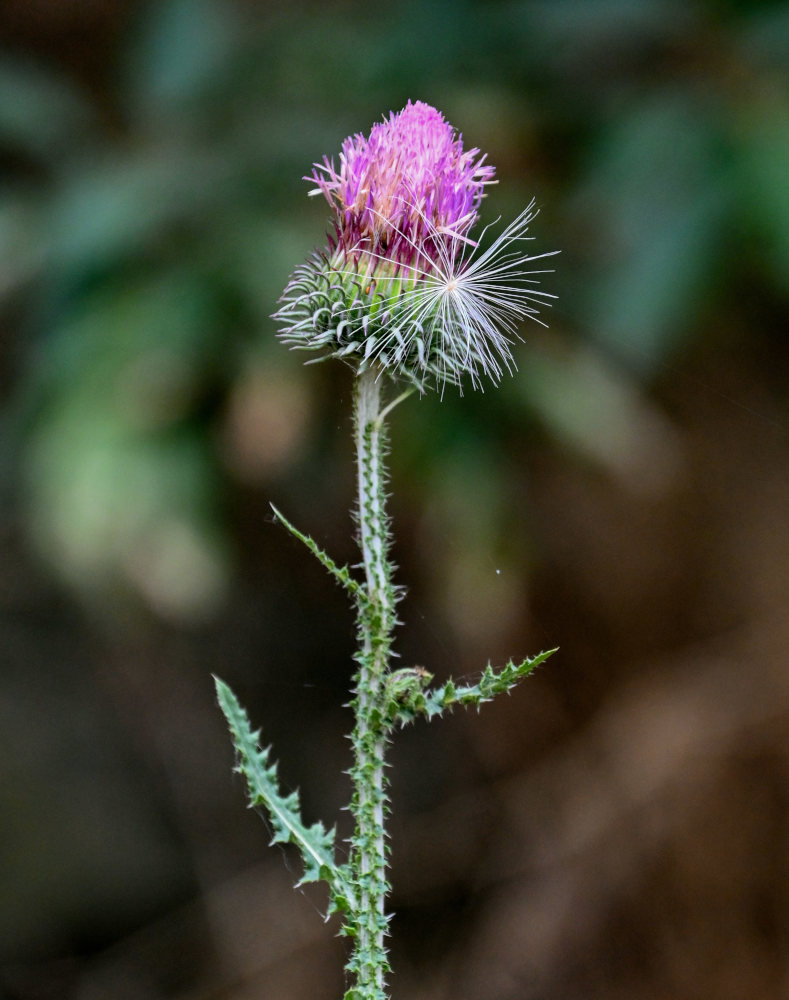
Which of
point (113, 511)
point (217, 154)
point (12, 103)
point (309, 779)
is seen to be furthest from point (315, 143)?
point (309, 779)

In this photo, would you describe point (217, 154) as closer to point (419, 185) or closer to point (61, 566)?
point (61, 566)

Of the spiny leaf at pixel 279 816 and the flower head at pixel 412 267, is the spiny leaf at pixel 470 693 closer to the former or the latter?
the spiny leaf at pixel 279 816

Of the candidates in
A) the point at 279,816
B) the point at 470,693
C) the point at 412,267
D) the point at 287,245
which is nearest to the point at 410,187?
the point at 412,267

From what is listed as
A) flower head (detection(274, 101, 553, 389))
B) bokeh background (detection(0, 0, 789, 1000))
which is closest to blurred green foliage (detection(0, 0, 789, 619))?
bokeh background (detection(0, 0, 789, 1000))

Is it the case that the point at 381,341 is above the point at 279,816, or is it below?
above

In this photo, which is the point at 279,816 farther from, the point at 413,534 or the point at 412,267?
the point at 413,534
